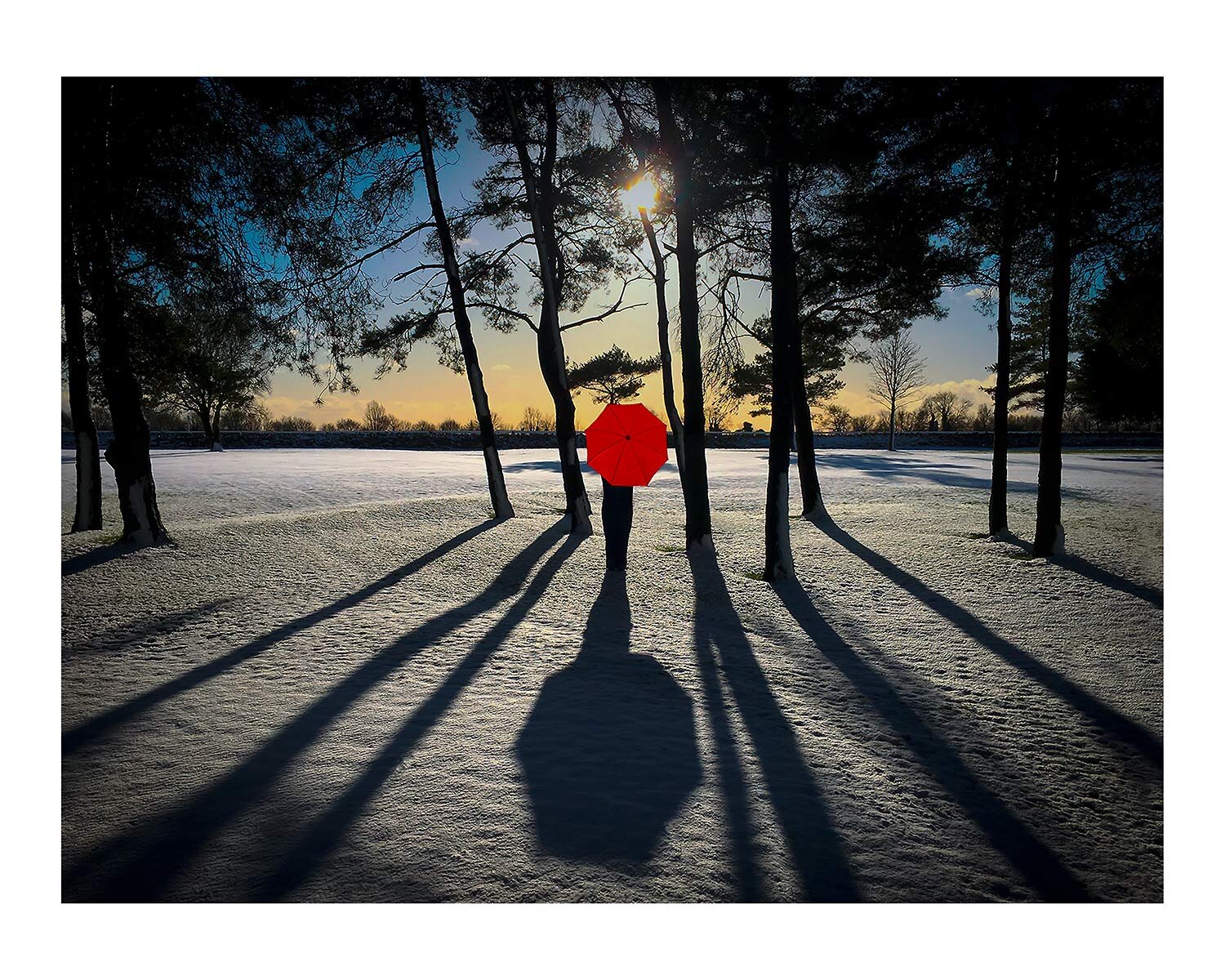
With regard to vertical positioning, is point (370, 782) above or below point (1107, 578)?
below

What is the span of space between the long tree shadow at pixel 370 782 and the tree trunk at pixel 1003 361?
8.74 meters

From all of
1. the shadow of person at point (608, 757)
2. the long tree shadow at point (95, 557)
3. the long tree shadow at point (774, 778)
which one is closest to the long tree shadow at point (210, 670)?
the shadow of person at point (608, 757)

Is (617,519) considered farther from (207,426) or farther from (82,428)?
(207,426)

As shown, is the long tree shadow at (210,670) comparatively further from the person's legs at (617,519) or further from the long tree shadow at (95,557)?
the long tree shadow at (95,557)

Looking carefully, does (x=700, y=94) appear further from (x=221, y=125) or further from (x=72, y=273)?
(x=72, y=273)

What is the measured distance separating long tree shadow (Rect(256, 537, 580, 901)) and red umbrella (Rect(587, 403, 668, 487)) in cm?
214

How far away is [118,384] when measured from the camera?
828 centimetres

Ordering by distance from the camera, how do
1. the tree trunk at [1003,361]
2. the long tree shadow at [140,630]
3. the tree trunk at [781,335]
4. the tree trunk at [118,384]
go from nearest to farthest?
the long tree shadow at [140,630]
the tree trunk at [781,335]
the tree trunk at [118,384]
the tree trunk at [1003,361]

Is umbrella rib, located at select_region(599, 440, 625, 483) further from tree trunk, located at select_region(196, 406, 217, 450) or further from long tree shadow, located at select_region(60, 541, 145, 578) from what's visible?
tree trunk, located at select_region(196, 406, 217, 450)

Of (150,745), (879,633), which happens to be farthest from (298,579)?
(879,633)

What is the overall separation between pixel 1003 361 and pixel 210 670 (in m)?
11.3

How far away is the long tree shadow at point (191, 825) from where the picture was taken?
2291 mm

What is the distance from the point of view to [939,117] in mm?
7246

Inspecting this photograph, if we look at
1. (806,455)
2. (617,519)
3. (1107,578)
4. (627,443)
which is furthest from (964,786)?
(806,455)
